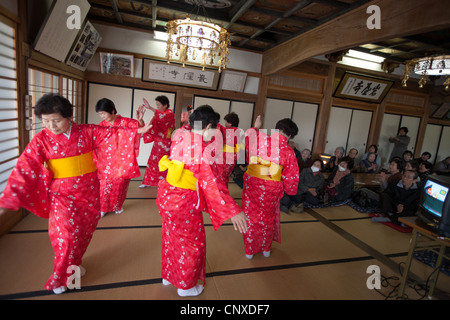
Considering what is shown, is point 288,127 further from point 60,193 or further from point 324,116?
point 324,116

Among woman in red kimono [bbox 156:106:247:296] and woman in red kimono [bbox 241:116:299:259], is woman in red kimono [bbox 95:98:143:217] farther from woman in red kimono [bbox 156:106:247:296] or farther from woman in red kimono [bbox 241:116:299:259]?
woman in red kimono [bbox 241:116:299:259]

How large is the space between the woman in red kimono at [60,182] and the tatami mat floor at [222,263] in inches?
16.1

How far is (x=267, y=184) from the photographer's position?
3.05 m

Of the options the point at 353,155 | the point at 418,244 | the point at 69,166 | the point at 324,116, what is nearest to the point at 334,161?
the point at 353,155

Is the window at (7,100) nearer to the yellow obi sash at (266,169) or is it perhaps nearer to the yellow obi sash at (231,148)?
the yellow obi sash at (231,148)

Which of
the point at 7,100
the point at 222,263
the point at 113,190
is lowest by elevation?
the point at 222,263

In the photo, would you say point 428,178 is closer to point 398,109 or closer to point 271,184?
point 271,184

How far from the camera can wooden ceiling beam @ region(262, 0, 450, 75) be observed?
2801mm

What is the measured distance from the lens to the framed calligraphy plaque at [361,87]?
756 centimetres

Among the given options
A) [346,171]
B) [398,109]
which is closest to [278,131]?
[346,171]

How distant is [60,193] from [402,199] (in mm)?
5239

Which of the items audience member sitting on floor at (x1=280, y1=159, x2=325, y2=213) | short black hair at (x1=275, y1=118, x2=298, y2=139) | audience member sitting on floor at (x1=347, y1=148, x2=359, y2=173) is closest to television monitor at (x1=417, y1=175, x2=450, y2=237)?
short black hair at (x1=275, y1=118, x2=298, y2=139)

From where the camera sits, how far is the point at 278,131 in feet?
9.93

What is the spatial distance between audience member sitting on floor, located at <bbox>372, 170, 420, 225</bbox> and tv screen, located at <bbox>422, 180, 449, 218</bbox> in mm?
2178
